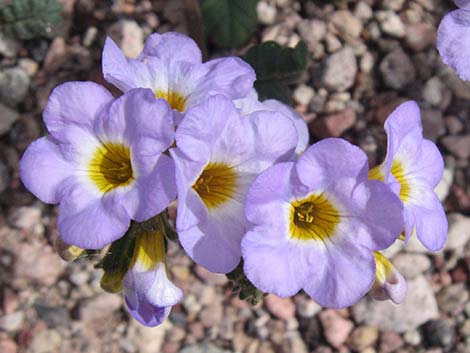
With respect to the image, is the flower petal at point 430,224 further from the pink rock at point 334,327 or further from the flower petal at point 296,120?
the pink rock at point 334,327

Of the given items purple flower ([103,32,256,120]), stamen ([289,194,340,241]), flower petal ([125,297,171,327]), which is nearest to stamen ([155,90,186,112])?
purple flower ([103,32,256,120])

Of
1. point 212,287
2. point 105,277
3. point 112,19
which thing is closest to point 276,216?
point 105,277

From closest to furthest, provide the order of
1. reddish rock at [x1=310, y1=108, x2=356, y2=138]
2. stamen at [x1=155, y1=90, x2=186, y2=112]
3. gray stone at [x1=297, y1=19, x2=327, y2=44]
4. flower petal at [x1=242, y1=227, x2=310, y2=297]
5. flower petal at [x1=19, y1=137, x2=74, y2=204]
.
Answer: flower petal at [x1=242, y1=227, x2=310, y2=297]
flower petal at [x1=19, y1=137, x2=74, y2=204]
stamen at [x1=155, y1=90, x2=186, y2=112]
reddish rock at [x1=310, y1=108, x2=356, y2=138]
gray stone at [x1=297, y1=19, x2=327, y2=44]

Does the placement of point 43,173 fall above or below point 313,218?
above

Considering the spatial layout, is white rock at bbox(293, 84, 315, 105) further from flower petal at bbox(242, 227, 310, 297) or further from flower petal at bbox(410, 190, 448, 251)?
flower petal at bbox(242, 227, 310, 297)

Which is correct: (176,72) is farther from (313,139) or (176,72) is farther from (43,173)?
(313,139)

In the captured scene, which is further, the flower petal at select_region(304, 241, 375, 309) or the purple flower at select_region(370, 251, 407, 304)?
the purple flower at select_region(370, 251, 407, 304)

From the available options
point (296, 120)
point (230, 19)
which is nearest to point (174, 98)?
point (296, 120)

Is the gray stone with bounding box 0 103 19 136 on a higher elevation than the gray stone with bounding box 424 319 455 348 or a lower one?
higher
